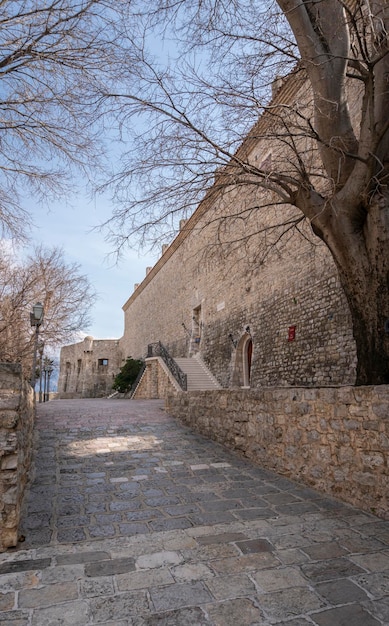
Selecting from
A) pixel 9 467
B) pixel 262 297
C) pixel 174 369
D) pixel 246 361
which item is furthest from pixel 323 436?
pixel 174 369

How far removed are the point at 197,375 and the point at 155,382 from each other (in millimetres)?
1979

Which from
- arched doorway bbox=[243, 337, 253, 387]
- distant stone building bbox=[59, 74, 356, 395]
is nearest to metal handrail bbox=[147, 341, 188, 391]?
distant stone building bbox=[59, 74, 356, 395]

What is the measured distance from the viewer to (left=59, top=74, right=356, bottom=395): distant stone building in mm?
5934

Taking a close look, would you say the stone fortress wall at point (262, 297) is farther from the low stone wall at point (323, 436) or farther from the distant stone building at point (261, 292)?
the low stone wall at point (323, 436)

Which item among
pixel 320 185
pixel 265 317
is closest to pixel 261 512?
pixel 320 185

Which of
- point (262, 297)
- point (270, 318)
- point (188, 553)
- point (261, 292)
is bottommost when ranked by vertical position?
point (188, 553)

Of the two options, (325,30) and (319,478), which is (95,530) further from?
(325,30)

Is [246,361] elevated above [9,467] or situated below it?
above

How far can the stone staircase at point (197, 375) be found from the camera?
1537 cm

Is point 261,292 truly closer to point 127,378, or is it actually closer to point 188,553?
point 188,553

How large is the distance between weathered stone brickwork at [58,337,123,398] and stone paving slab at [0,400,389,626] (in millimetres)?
30018

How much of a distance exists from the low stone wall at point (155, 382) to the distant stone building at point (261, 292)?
2046 mm

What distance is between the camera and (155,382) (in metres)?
17.0

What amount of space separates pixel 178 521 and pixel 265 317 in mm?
9521
